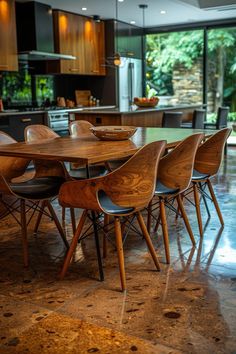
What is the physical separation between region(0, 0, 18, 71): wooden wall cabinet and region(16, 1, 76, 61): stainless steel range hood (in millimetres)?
296

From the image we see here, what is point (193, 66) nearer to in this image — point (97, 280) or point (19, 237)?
point (19, 237)

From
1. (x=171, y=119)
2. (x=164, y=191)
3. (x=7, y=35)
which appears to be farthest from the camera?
(x=7, y=35)

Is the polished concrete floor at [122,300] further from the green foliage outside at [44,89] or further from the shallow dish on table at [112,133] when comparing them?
the green foliage outside at [44,89]

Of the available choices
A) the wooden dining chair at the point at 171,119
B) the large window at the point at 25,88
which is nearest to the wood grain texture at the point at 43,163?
the wooden dining chair at the point at 171,119

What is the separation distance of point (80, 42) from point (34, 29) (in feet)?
4.58

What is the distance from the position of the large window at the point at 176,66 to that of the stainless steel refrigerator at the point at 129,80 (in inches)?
10.4

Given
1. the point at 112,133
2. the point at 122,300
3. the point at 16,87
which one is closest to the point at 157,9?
the point at 16,87

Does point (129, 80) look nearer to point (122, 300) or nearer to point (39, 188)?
point (39, 188)

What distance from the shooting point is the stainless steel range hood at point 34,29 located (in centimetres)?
680

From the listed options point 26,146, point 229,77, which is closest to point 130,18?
point 229,77

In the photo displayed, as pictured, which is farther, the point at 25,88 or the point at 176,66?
the point at 176,66

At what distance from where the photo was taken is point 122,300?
7.77 feet

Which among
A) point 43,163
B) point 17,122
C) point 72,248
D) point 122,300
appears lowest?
point 122,300

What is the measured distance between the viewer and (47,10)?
7035mm
